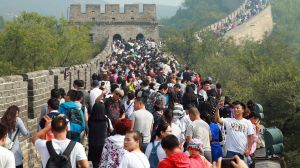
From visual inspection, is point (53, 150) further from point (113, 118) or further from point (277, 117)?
point (277, 117)

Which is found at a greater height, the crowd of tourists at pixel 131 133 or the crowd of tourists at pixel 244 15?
the crowd of tourists at pixel 244 15

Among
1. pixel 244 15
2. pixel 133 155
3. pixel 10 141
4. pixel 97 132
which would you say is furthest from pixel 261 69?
pixel 244 15

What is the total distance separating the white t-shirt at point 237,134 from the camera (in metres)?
8.83

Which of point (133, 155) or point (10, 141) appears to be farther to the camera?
point (10, 141)

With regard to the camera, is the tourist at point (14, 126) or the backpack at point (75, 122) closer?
the tourist at point (14, 126)

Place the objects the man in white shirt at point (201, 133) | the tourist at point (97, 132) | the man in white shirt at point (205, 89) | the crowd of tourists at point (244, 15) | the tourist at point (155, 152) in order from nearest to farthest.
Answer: the tourist at point (155, 152), the man in white shirt at point (201, 133), the tourist at point (97, 132), the man in white shirt at point (205, 89), the crowd of tourists at point (244, 15)

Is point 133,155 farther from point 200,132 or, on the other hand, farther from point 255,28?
point 255,28

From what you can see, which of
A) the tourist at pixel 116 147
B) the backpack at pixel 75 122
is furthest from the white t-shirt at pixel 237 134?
the tourist at pixel 116 147

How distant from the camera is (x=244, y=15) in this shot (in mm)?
119812

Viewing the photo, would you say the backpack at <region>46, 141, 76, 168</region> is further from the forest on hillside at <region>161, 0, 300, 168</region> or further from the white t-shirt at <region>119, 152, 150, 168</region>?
the forest on hillside at <region>161, 0, 300, 168</region>

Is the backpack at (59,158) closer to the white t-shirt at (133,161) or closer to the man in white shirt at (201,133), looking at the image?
the white t-shirt at (133,161)

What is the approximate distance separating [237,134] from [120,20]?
6622 centimetres

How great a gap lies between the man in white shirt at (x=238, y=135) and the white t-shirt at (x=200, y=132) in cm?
63

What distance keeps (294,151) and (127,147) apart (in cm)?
1816
